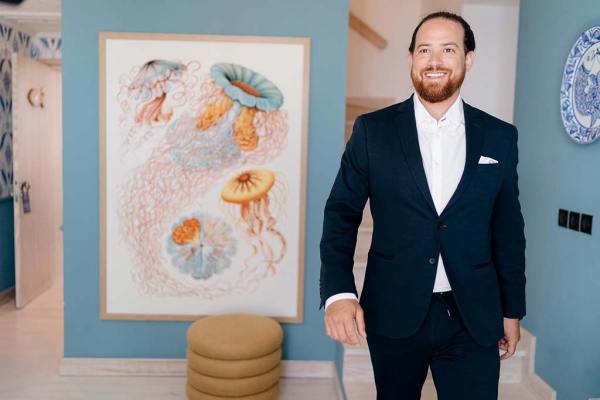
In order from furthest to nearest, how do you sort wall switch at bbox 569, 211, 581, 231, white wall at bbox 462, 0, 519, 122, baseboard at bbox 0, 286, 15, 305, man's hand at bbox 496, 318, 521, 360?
baseboard at bbox 0, 286, 15, 305 < white wall at bbox 462, 0, 519, 122 < wall switch at bbox 569, 211, 581, 231 < man's hand at bbox 496, 318, 521, 360

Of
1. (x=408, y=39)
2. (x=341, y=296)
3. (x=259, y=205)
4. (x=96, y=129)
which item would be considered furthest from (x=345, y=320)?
(x=408, y=39)

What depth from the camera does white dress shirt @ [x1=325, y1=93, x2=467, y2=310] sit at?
4.79 ft

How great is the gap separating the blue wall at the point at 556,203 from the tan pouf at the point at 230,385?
1399 mm

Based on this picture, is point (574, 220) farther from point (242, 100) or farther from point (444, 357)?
point (242, 100)

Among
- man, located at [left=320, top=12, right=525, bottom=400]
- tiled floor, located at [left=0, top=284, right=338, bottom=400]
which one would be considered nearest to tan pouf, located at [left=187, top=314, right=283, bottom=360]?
tiled floor, located at [left=0, top=284, right=338, bottom=400]

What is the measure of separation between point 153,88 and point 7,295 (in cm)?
298

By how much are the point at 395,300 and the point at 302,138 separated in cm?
180

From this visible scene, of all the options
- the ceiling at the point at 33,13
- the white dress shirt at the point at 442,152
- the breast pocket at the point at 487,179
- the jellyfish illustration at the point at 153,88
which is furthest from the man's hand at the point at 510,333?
the ceiling at the point at 33,13

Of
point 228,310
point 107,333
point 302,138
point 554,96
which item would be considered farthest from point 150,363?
point 554,96

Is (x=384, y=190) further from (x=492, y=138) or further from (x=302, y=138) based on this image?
(x=302, y=138)

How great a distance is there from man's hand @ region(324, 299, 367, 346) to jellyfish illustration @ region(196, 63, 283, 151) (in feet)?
6.25

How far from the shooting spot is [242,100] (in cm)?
313

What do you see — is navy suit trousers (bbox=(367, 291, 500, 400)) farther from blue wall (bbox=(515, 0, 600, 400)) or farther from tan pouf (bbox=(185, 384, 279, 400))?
tan pouf (bbox=(185, 384, 279, 400))

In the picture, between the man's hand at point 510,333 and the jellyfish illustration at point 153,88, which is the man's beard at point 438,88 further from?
the jellyfish illustration at point 153,88
